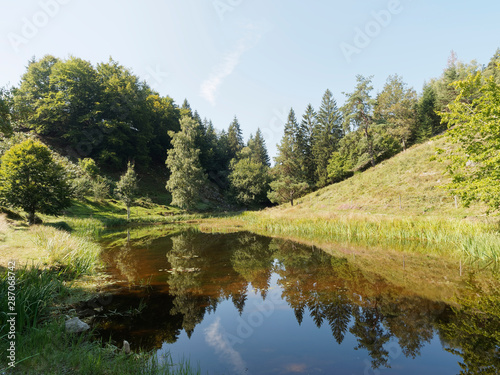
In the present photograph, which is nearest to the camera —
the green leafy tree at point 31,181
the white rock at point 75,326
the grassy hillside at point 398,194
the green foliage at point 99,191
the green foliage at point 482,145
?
the white rock at point 75,326

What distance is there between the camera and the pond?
14.1ft

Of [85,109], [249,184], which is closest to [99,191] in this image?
[85,109]

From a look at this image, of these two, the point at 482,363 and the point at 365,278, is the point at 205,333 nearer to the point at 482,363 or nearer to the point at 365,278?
the point at 482,363

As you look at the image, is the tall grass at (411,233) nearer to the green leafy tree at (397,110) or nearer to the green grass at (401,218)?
the green grass at (401,218)

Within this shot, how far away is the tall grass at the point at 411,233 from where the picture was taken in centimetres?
1039

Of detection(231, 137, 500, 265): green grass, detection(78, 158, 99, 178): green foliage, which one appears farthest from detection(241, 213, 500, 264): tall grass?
detection(78, 158, 99, 178): green foliage

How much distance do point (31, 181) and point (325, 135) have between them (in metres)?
55.7

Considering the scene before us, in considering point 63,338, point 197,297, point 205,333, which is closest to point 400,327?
point 205,333

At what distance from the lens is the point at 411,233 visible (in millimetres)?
14156

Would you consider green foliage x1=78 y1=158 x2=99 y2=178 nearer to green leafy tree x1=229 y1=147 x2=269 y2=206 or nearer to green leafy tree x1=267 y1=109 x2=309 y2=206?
green leafy tree x1=229 y1=147 x2=269 y2=206

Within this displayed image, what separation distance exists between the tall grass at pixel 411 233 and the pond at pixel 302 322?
336 centimetres

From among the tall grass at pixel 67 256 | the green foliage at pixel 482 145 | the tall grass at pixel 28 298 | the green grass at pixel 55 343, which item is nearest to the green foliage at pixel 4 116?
the tall grass at pixel 67 256

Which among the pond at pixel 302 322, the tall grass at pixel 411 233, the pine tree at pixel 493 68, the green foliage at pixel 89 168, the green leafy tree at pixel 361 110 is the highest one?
the pine tree at pixel 493 68

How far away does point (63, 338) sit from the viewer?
14.0ft
